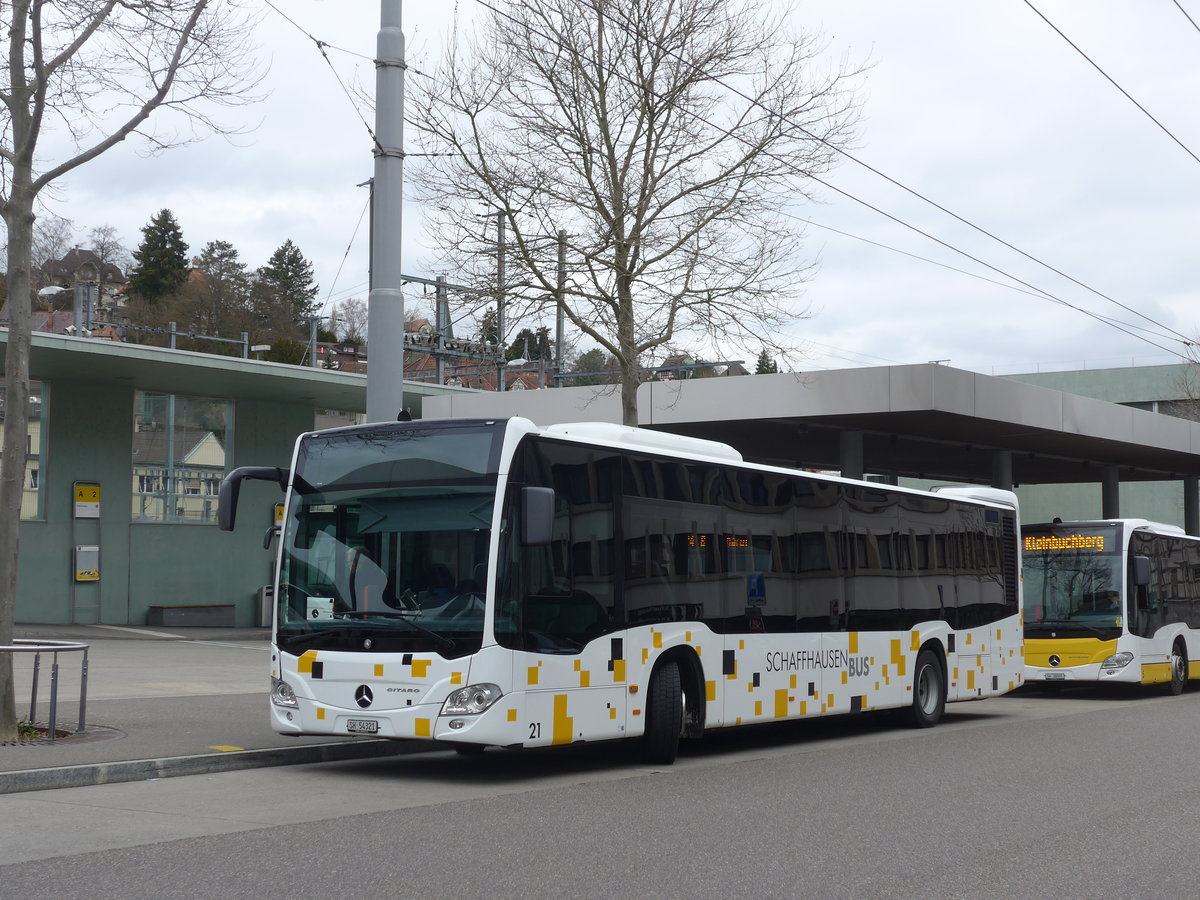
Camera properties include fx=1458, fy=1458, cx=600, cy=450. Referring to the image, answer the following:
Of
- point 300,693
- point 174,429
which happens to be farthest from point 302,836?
point 174,429

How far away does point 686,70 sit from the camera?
19969 mm

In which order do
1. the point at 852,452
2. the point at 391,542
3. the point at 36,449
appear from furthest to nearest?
1. the point at 852,452
2. the point at 36,449
3. the point at 391,542

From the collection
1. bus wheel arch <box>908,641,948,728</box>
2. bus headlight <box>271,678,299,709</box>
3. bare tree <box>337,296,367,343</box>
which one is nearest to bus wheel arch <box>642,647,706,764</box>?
bus headlight <box>271,678,299,709</box>

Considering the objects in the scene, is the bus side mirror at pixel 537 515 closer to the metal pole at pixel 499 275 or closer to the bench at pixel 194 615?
the metal pole at pixel 499 275

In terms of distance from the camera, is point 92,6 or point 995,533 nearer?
point 92,6

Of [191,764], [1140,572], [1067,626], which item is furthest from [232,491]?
[1140,572]

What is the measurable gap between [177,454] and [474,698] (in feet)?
76.5

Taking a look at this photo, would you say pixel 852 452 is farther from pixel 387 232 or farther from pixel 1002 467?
pixel 387 232

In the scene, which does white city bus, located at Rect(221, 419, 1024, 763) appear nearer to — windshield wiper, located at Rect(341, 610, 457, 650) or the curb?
windshield wiper, located at Rect(341, 610, 457, 650)

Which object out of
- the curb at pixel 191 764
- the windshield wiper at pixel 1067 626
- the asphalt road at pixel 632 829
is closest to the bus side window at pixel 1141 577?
the windshield wiper at pixel 1067 626

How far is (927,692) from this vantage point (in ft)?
56.6

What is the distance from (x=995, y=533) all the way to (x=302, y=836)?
42.7ft

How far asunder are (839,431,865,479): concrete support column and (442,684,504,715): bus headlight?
2144 cm

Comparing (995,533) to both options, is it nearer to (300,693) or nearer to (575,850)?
(300,693)
